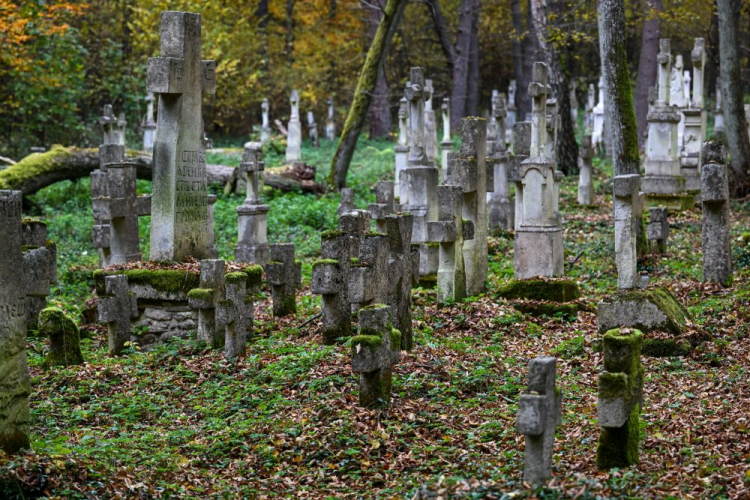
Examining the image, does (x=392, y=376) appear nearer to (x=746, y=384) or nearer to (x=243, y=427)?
(x=243, y=427)

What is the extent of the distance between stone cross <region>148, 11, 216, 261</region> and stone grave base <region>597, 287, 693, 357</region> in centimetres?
465

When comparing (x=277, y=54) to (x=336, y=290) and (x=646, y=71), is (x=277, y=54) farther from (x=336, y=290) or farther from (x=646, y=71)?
(x=336, y=290)

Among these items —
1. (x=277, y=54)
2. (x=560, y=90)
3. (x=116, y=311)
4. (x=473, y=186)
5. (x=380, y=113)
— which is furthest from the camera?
(x=277, y=54)

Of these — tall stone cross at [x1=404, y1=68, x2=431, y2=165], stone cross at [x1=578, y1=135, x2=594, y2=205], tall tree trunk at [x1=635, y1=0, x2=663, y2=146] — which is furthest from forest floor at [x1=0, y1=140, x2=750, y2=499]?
tall tree trunk at [x1=635, y1=0, x2=663, y2=146]

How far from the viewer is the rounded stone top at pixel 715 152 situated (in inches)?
447

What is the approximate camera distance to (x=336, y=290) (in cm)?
966

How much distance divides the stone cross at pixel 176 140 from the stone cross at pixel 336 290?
2.09 meters

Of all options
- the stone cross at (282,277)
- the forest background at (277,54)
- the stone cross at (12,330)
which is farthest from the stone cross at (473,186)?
the stone cross at (12,330)

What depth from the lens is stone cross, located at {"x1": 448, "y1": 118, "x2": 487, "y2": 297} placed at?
39.1 ft

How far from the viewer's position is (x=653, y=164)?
18.3 m

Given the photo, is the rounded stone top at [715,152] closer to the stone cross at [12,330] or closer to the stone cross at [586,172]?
the stone cross at [586,172]

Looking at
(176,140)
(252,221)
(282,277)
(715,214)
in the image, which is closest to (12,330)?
(176,140)

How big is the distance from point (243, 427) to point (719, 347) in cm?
447

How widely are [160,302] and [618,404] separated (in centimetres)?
613
